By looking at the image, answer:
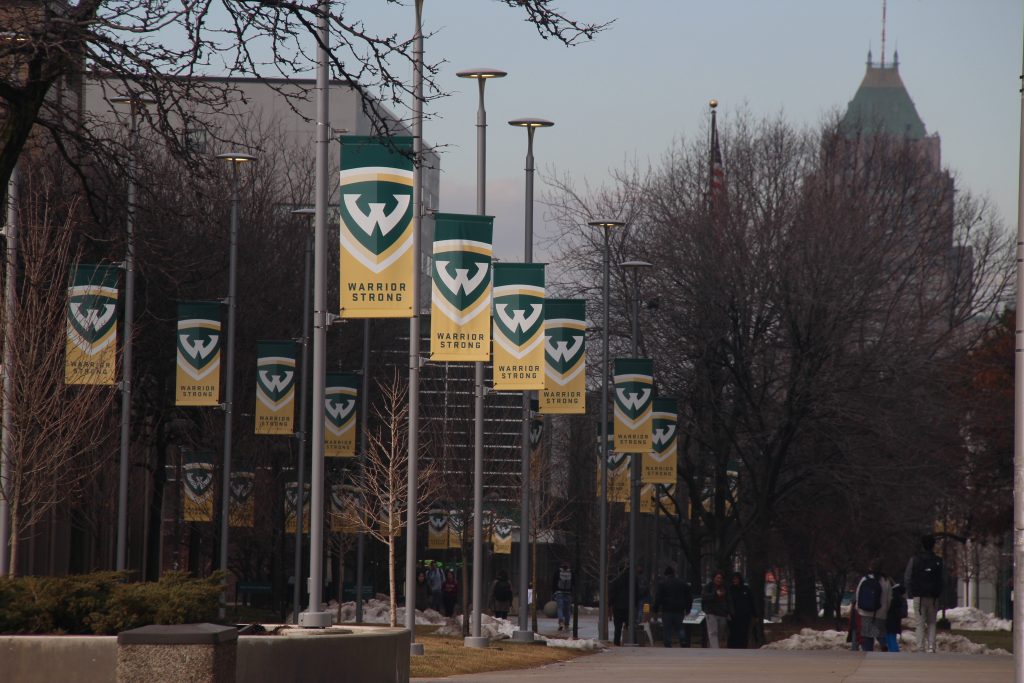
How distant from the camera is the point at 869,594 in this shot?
30.1 meters

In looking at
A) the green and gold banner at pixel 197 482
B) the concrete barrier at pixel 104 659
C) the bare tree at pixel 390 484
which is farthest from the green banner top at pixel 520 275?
the green and gold banner at pixel 197 482

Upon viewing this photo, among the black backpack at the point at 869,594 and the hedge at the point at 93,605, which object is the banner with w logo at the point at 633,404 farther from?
the hedge at the point at 93,605

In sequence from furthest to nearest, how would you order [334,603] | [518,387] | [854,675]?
[334,603] → [518,387] → [854,675]

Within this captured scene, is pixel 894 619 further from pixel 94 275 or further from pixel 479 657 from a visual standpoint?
pixel 94 275

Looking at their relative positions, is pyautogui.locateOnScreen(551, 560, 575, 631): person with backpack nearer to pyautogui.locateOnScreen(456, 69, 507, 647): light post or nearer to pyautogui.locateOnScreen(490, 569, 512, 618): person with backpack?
pyautogui.locateOnScreen(490, 569, 512, 618): person with backpack

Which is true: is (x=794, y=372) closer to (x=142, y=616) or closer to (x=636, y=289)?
(x=636, y=289)

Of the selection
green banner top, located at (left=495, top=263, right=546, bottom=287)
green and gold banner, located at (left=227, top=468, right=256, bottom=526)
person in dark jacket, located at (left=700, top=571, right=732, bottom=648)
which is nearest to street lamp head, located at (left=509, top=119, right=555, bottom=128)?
green banner top, located at (left=495, top=263, right=546, bottom=287)

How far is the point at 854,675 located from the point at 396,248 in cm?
738

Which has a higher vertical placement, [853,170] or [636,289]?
[853,170]

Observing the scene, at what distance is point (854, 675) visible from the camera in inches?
826

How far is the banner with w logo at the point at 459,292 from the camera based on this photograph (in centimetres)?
2372

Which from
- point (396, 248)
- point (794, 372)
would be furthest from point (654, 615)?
point (396, 248)

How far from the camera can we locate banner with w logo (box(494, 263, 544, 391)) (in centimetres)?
2628

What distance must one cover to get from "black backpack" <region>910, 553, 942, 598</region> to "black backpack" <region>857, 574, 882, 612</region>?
6.75ft
